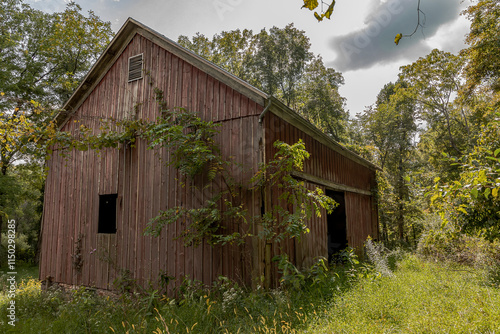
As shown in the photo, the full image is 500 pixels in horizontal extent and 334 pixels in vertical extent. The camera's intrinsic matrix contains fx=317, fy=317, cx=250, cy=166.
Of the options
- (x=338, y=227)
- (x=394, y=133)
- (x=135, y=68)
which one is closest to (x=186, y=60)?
(x=135, y=68)

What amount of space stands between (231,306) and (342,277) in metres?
3.34

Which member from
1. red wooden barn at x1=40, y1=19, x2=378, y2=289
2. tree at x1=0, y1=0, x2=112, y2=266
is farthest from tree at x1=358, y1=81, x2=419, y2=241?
tree at x1=0, y1=0, x2=112, y2=266

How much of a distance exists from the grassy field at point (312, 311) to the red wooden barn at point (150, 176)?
2.29 feet

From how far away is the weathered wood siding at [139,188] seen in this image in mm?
6344

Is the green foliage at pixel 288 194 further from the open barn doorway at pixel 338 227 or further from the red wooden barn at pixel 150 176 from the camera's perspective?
the open barn doorway at pixel 338 227

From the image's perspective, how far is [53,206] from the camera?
9.12 metres

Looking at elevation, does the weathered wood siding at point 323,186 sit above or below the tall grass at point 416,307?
above

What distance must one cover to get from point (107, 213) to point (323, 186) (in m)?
5.79

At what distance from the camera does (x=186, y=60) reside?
729 cm

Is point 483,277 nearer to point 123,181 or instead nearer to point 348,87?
point 123,181

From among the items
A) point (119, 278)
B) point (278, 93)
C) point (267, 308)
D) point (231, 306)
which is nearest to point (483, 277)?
point (267, 308)

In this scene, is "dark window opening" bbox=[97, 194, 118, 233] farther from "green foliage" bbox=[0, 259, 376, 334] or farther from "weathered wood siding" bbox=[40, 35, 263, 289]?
"green foliage" bbox=[0, 259, 376, 334]

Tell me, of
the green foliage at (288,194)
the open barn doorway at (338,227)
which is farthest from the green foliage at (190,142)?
the open barn doorway at (338,227)

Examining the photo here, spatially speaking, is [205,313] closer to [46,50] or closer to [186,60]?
[186,60]
